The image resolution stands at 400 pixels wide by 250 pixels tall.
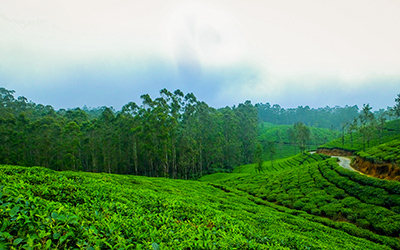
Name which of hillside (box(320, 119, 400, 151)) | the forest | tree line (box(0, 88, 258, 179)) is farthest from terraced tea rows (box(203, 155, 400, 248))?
hillside (box(320, 119, 400, 151))

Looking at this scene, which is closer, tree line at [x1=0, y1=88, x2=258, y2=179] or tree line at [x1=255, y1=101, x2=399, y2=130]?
tree line at [x1=0, y1=88, x2=258, y2=179]

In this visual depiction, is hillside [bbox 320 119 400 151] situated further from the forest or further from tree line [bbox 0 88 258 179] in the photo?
tree line [bbox 0 88 258 179]

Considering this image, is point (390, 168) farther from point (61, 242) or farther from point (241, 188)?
point (61, 242)

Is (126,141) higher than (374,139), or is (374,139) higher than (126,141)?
(126,141)

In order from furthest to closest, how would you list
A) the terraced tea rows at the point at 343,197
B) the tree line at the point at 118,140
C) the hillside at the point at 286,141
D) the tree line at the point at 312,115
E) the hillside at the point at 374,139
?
the tree line at the point at 312,115, the hillside at the point at 286,141, the hillside at the point at 374,139, the tree line at the point at 118,140, the terraced tea rows at the point at 343,197

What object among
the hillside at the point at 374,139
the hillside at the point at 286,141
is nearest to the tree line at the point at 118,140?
the hillside at the point at 374,139

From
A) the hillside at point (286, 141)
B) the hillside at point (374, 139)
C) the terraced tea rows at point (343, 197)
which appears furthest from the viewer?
the hillside at point (286, 141)

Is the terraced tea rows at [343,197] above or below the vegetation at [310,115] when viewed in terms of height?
below

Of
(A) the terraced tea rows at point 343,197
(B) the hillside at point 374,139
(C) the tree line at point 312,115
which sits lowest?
(A) the terraced tea rows at point 343,197

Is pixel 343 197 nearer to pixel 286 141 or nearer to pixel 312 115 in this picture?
pixel 286 141

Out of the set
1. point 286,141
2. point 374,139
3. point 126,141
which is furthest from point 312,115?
point 126,141

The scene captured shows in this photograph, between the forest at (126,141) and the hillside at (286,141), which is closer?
the forest at (126,141)

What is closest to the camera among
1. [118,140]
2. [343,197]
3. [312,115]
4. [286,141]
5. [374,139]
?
[343,197]

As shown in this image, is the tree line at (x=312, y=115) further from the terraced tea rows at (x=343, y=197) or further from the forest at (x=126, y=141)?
the terraced tea rows at (x=343, y=197)
